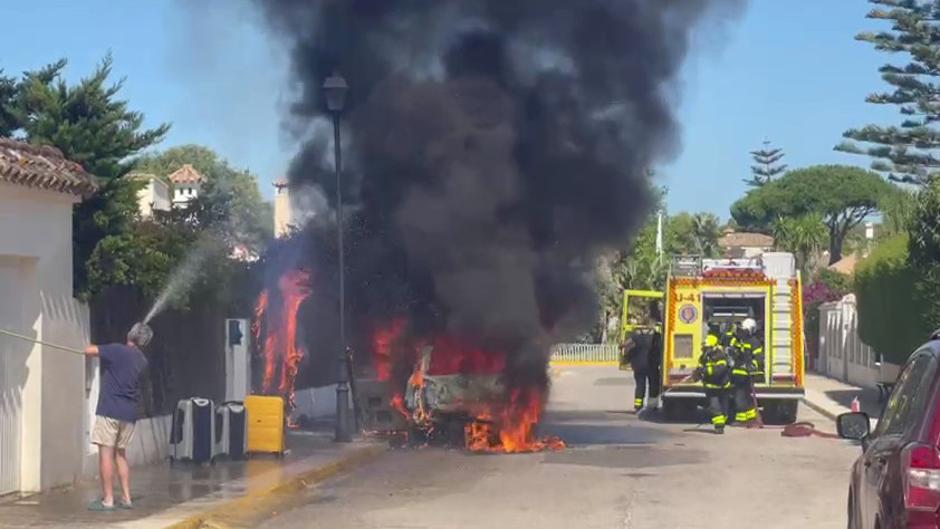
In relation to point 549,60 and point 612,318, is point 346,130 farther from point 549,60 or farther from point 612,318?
point 612,318

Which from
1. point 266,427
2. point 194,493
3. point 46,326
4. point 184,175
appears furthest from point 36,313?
point 184,175

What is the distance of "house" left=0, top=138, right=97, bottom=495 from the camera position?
12.7 m

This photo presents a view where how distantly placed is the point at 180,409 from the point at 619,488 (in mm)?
4917

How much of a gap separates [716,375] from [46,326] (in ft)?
39.5

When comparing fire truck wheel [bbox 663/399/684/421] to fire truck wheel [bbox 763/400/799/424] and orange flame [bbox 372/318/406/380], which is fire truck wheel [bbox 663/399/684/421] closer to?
fire truck wheel [bbox 763/400/799/424]

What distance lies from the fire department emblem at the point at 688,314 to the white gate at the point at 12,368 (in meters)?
13.7

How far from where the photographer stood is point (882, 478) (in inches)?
261

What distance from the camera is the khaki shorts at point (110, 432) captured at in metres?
12.0

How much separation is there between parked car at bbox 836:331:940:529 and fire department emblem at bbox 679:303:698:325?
16.5 meters

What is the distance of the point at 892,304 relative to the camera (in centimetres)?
2798

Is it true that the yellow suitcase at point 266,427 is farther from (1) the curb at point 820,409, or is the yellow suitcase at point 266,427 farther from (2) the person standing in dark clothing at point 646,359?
(1) the curb at point 820,409

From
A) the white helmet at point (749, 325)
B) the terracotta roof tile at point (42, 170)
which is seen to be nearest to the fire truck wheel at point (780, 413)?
the white helmet at point (749, 325)

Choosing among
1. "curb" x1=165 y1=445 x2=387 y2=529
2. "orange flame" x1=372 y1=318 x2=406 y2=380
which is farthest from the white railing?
"curb" x1=165 y1=445 x2=387 y2=529

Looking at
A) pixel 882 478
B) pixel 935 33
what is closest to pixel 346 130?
pixel 882 478
